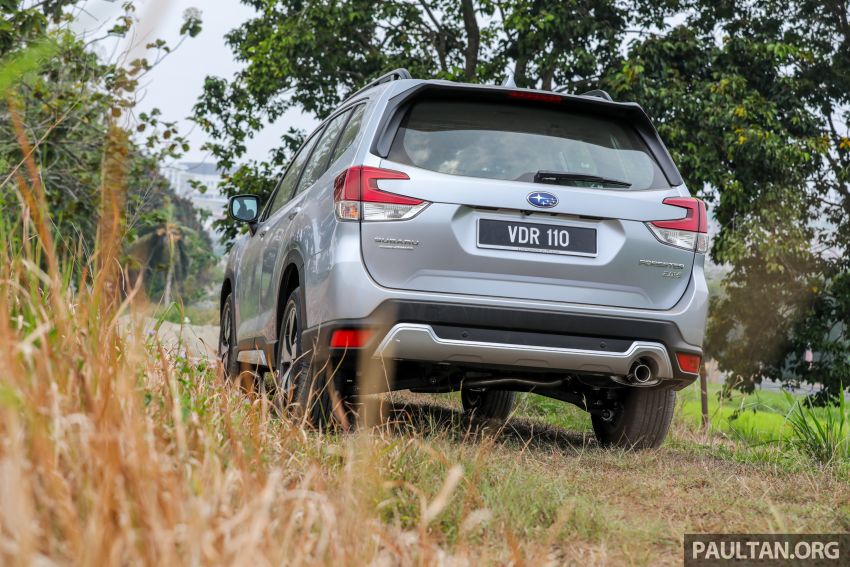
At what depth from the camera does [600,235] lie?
478 centimetres

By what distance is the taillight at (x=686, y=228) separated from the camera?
4.88 m

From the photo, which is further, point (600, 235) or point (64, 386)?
point (600, 235)

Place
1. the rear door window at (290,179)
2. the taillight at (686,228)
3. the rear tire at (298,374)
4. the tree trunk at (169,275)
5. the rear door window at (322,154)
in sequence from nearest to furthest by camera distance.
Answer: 1. the tree trunk at (169,275)
2. the rear tire at (298,374)
3. the taillight at (686,228)
4. the rear door window at (322,154)
5. the rear door window at (290,179)

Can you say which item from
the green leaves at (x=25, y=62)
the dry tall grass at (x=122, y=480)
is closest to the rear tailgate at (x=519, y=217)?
the dry tall grass at (x=122, y=480)

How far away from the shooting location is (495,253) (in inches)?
182

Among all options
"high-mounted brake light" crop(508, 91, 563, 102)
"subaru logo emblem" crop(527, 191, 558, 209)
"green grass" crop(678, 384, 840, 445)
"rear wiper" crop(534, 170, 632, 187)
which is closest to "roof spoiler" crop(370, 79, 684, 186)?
"high-mounted brake light" crop(508, 91, 563, 102)

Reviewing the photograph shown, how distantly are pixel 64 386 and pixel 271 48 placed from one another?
14685 millimetres

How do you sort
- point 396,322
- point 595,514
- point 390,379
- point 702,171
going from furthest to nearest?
point 702,171 < point 390,379 < point 396,322 < point 595,514

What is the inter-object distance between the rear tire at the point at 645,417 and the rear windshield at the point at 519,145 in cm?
112

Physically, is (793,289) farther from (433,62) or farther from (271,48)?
(271,48)

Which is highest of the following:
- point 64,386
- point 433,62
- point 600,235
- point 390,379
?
point 433,62

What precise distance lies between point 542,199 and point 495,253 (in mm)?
333

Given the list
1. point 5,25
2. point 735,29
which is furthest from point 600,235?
point 735,29

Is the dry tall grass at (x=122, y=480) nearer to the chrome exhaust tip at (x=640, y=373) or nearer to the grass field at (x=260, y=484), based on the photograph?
the grass field at (x=260, y=484)
